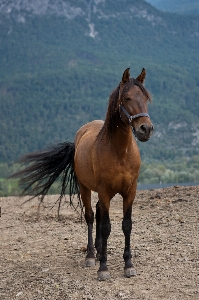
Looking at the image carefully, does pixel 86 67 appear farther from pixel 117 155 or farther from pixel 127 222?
pixel 117 155

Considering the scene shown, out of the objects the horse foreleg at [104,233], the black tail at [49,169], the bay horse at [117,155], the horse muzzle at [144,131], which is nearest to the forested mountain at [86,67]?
the black tail at [49,169]

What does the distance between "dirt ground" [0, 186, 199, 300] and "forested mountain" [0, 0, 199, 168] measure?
75136 millimetres

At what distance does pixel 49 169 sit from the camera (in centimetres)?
766

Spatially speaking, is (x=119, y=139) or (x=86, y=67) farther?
(x=86, y=67)

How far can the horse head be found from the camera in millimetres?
4988

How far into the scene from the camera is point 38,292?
5426mm

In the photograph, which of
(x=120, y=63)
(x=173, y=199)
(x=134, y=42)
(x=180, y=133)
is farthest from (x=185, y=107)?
(x=173, y=199)

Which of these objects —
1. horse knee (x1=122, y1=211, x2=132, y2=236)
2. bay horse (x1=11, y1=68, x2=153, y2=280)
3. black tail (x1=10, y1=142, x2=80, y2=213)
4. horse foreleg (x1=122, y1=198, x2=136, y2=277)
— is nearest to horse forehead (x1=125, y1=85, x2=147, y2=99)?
bay horse (x1=11, y1=68, x2=153, y2=280)

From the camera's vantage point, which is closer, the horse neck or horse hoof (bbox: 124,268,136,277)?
the horse neck

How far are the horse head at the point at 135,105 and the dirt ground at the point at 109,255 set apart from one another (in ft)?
5.10

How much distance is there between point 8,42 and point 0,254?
157 m

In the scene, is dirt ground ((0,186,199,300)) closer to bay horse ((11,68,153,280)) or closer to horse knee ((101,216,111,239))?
bay horse ((11,68,153,280))

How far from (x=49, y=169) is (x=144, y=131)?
118 inches

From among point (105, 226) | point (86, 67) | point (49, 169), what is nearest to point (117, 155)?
point (105, 226)
